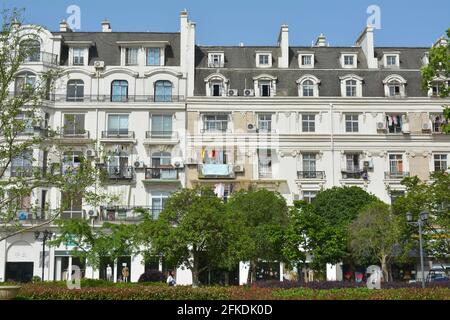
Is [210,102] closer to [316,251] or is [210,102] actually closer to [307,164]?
[307,164]

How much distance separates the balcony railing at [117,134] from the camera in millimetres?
43594

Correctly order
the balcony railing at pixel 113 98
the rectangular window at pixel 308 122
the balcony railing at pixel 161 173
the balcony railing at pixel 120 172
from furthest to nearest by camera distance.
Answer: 1. the rectangular window at pixel 308 122
2. the balcony railing at pixel 113 98
3. the balcony railing at pixel 161 173
4. the balcony railing at pixel 120 172

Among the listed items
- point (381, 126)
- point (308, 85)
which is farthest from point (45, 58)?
point (381, 126)

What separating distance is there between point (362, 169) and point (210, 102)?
426 inches

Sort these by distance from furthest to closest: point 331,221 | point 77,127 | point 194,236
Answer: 1. point 77,127
2. point 331,221
3. point 194,236

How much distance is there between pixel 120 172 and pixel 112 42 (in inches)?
380

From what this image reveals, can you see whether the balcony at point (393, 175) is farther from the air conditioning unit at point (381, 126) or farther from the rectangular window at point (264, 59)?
the rectangular window at point (264, 59)

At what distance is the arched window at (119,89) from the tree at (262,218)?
10776 millimetres

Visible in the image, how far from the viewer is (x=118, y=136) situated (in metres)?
43.6

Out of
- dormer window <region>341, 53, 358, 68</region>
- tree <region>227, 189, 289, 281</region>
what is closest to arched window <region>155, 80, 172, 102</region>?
tree <region>227, 189, 289, 281</region>

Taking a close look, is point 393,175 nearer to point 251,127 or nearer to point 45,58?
point 251,127

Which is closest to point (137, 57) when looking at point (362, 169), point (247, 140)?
point (247, 140)

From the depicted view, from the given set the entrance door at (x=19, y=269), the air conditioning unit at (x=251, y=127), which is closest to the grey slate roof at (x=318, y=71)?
the air conditioning unit at (x=251, y=127)
